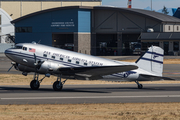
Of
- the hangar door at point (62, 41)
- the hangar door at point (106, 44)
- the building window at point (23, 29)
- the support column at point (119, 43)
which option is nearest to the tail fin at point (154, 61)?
the hangar door at point (62, 41)

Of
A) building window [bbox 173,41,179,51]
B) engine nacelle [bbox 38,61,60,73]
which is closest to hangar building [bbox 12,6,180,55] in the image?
building window [bbox 173,41,179,51]

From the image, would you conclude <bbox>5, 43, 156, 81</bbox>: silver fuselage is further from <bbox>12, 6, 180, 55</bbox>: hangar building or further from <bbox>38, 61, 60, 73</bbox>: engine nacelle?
<bbox>12, 6, 180, 55</bbox>: hangar building

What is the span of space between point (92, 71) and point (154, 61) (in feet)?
23.2

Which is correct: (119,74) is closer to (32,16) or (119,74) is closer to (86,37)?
(86,37)

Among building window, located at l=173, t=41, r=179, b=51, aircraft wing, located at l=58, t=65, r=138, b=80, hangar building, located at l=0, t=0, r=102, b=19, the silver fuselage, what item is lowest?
aircraft wing, located at l=58, t=65, r=138, b=80

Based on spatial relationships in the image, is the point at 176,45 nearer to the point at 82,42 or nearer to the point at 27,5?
the point at 82,42

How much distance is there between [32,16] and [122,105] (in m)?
74.4

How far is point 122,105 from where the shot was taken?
65.7 feet

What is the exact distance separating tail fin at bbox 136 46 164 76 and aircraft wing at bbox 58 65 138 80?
4.31m

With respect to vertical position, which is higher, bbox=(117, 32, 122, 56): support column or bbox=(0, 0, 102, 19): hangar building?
bbox=(0, 0, 102, 19): hangar building

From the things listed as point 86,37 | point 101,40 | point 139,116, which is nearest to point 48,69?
point 139,116

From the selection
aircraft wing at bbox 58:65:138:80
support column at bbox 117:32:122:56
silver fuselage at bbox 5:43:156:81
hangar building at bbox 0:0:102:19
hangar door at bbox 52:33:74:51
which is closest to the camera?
aircraft wing at bbox 58:65:138:80

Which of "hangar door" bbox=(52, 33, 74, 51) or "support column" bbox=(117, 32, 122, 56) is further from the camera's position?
"support column" bbox=(117, 32, 122, 56)

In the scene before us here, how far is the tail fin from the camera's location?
28378 millimetres
